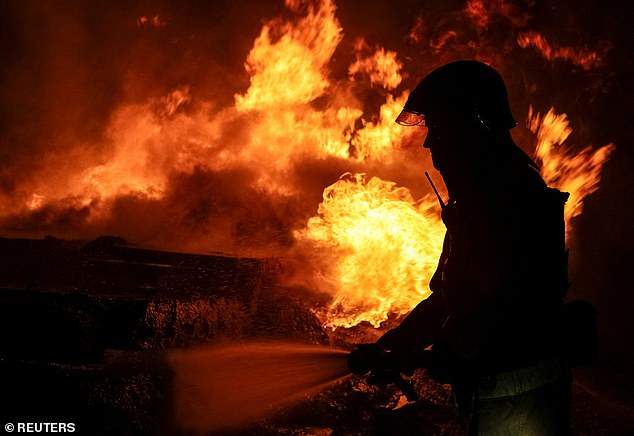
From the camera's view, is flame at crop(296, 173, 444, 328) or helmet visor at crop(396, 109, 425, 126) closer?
helmet visor at crop(396, 109, 425, 126)

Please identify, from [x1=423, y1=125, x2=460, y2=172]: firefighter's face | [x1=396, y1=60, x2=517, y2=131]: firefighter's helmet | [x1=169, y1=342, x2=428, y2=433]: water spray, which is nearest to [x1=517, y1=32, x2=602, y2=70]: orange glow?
[x1=396, y1=60, x2=517, y2=131]: firefighter's helmet

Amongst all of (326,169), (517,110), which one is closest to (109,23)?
(326,169)

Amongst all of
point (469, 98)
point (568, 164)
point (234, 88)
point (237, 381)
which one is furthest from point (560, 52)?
point (234, 88)

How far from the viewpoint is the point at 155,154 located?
10328 millimetres

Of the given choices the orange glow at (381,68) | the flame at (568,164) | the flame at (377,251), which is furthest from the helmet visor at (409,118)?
the orange glow at (381,68)

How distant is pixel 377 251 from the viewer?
607 cm

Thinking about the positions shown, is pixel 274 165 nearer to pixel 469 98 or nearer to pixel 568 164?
pixel 568 164

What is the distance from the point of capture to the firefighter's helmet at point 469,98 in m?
2.12

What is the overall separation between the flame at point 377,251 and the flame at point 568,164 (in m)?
1.74

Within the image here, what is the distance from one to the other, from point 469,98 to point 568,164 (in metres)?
4.73

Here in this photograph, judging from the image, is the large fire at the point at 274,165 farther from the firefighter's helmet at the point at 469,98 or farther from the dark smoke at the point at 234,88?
the firefighter's helmet at the point at 469,98

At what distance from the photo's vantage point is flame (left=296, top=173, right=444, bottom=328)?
5.55m

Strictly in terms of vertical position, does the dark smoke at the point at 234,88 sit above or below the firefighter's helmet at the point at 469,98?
above

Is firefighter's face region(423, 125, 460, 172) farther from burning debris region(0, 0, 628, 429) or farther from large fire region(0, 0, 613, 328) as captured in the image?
large fire region(0, 0, 613, 328)
